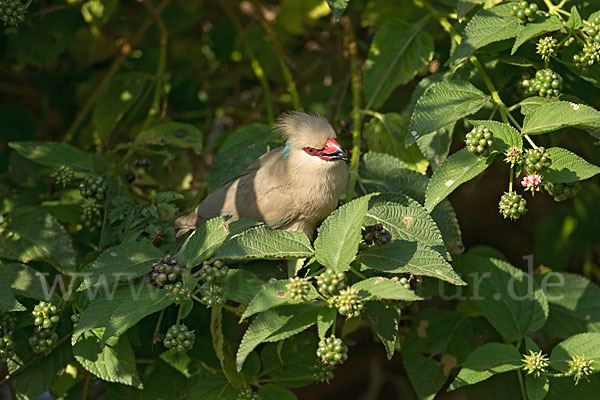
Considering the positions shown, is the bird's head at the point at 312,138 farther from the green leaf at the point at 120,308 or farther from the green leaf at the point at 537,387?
the green leaf at the point at 537,387

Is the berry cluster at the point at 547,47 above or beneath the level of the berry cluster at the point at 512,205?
above

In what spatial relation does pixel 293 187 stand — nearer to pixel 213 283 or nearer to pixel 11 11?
pixel 213 283

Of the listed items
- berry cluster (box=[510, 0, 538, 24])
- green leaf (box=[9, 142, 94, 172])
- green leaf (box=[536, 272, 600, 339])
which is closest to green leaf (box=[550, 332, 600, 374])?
green leaf (box=[536, 272, 600, 339])

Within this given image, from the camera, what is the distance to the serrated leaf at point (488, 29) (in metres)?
2.63

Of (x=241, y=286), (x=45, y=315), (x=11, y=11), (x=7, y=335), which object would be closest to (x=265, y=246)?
(x=241, y=286)

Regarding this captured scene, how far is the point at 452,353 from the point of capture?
3.03 meters

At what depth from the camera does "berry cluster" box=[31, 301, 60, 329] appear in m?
2.53

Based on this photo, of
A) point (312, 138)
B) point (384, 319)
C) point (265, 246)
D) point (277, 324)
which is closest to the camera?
point (277, 324)

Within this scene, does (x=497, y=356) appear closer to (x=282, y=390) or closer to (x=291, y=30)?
(x=282, y=390)

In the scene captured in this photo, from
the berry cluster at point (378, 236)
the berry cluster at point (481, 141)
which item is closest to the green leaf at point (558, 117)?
the berry cluster at point (481, 141)

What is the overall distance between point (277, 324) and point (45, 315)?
2.99ft

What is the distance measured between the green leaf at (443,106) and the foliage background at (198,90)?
343 mm

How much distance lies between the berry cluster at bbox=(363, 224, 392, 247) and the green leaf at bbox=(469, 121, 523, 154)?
1.56ft

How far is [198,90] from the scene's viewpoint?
4.38 metres
